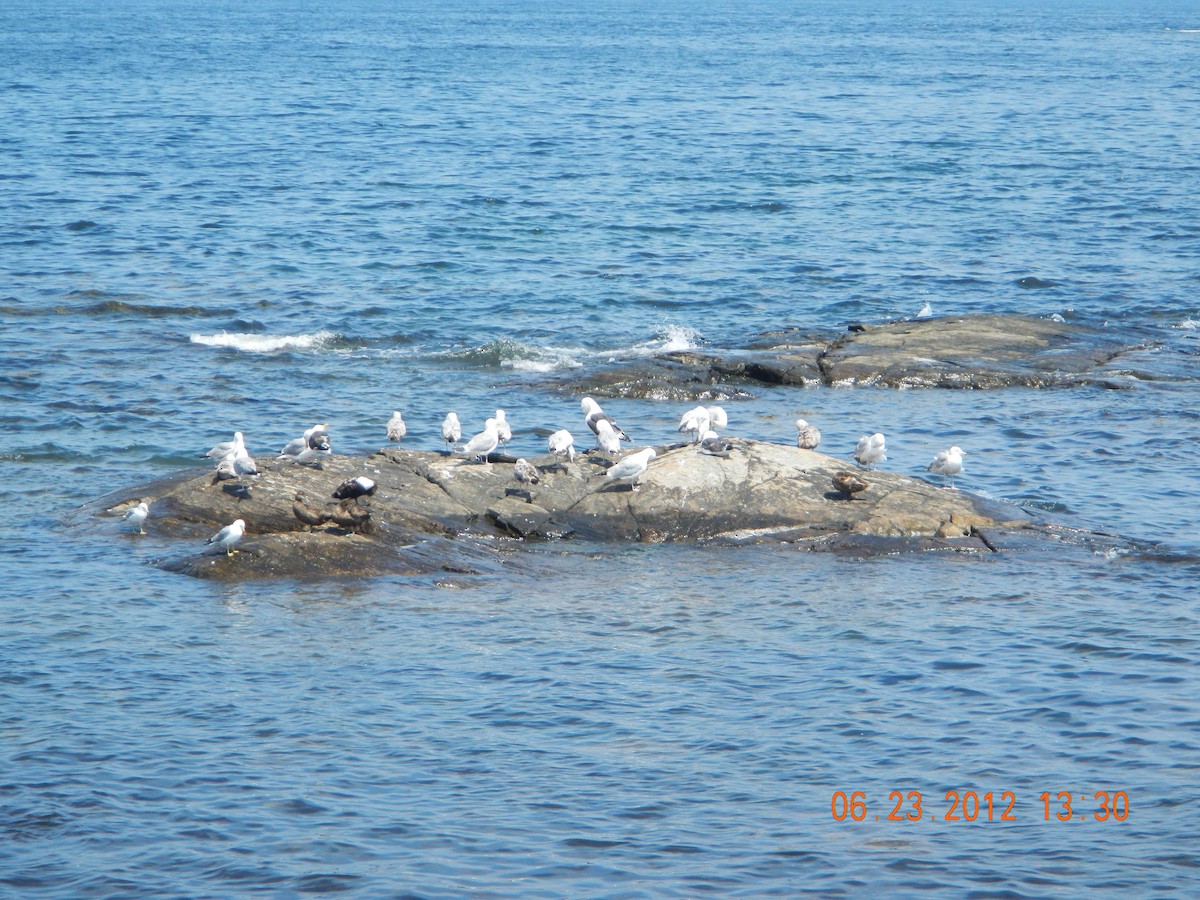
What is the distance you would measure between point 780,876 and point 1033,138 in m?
42.1

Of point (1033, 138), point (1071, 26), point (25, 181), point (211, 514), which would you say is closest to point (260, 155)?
point (25, 181)

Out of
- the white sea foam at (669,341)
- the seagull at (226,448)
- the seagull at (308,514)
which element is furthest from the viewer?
the white sea foam at (669,341)

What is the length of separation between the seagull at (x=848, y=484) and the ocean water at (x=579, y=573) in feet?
3.09

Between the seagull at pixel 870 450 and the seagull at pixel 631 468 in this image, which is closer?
the seagull at pixel 631 468

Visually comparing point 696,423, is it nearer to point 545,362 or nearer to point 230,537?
point 230,537

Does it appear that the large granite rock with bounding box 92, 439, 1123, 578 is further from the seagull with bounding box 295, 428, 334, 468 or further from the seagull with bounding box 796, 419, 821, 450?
the seagull with bounding box 796, 419, 821, 450

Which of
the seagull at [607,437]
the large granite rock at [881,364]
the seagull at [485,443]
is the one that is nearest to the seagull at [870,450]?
the seagull at [607,437]

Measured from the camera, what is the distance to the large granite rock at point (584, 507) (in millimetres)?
14188

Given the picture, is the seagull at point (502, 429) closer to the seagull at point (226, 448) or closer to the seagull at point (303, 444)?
the seagull at point (303, 444)

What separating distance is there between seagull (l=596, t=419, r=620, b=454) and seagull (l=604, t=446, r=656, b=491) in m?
0.54

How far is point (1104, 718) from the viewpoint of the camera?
36.3 feet

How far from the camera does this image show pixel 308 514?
13.8 metres

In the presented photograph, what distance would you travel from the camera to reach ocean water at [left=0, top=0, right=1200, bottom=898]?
30.9 feet

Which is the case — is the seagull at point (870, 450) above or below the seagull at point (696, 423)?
below
